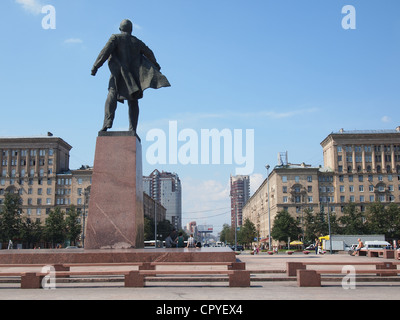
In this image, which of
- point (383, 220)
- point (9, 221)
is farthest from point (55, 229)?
point (383, 220)

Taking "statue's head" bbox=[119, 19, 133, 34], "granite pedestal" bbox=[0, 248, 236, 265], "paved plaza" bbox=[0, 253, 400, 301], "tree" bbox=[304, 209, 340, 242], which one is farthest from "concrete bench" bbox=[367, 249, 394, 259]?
"tree" bbox=[304, 209, 340, 242]

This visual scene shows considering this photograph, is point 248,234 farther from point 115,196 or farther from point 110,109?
point 115,196

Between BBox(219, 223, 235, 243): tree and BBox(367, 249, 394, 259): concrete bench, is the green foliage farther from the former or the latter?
BBox(367, 249, 394, 259): concrete bench

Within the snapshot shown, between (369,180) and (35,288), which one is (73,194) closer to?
(369,180)

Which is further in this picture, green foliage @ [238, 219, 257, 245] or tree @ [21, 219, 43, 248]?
green foliage @ [238, 219, 257, 245]

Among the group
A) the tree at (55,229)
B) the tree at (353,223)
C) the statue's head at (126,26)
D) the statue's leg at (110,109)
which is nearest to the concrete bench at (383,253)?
the statue's leg at (110,109)

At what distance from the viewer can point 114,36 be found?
1520 centimetres

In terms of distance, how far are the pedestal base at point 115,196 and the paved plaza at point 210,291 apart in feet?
11.0

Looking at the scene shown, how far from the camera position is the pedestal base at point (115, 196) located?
13.6 m

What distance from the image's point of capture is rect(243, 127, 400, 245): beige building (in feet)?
276

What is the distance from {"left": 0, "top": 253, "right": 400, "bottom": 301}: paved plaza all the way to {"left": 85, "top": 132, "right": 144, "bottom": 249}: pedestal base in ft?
11.0

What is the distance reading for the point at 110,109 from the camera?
49.8ft

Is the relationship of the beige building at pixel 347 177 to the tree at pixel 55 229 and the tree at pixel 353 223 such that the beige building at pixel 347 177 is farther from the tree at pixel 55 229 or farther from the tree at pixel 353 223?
the tree at pixel 55 229
